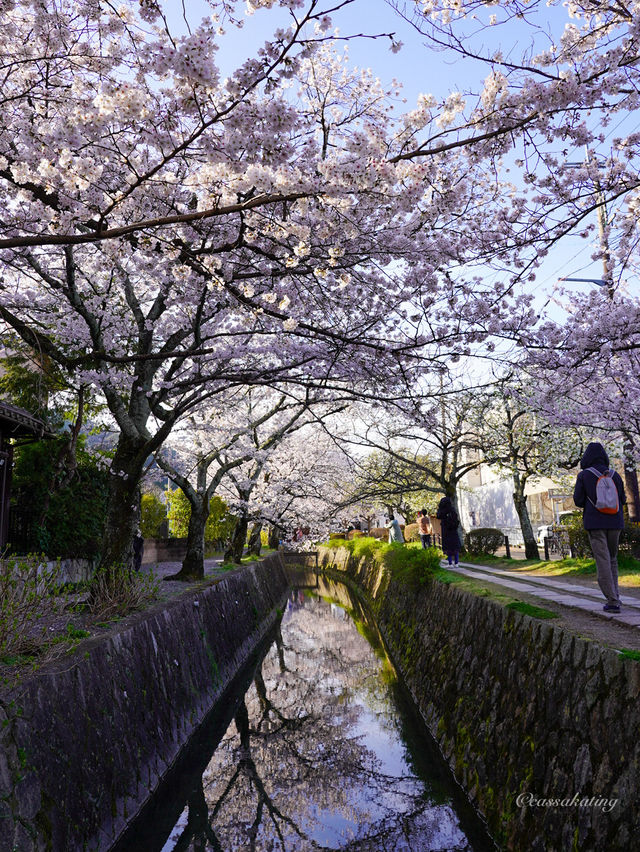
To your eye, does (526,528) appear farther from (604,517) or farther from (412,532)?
(412,532)

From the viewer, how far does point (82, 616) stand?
28.6 ft

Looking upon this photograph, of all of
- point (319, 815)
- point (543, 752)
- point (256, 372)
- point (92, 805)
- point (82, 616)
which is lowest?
point (319, 815)

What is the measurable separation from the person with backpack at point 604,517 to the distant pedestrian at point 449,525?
8580 millimetres

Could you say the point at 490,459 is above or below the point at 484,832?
above

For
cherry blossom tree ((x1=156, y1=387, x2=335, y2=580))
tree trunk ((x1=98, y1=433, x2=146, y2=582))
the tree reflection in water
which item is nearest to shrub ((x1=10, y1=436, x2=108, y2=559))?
cherry blossom tree ((x1=156, y1=387, x2=335, y2=580))

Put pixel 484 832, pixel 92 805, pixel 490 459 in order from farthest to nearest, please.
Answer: pixel 490 459 → pixel 484 832 → pixel 92 805

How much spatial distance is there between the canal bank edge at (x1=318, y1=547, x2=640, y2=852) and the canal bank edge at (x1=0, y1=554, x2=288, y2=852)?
145 inches

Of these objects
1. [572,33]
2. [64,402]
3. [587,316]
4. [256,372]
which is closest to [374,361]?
[256,372]

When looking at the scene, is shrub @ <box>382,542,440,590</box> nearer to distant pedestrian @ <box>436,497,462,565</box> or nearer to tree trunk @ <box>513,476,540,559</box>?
distant pedestrian @ <box>436,497,462,565</box>

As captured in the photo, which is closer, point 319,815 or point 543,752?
point 543,752

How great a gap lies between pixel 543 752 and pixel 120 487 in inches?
308

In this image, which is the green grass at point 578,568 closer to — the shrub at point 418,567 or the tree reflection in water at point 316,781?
the shrub at point 418,567

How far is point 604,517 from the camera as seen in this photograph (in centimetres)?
702

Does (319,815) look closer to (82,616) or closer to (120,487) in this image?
(82,616)
